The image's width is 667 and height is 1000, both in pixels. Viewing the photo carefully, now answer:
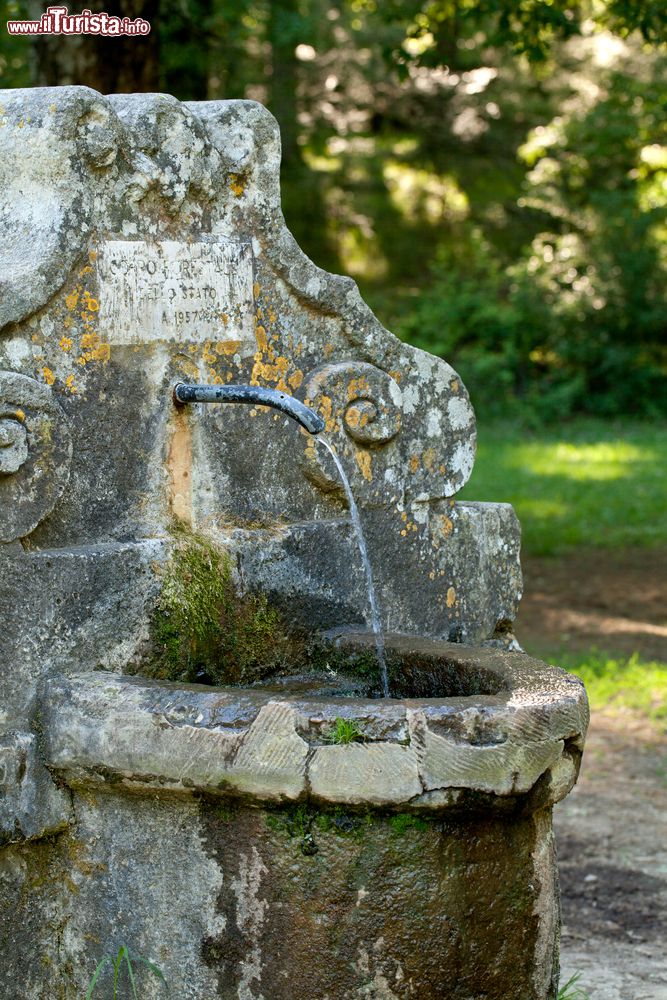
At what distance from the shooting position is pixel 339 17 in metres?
16.1

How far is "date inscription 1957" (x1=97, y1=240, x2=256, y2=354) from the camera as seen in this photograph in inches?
122

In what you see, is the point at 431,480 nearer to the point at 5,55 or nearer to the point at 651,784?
the point at 651,784

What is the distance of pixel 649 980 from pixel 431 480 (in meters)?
1.42

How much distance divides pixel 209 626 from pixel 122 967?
782 mm

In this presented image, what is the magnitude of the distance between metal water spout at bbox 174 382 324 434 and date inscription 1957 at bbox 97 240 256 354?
0.46 feet

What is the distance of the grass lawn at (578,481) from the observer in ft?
31.5

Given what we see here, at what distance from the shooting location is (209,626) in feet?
10.6

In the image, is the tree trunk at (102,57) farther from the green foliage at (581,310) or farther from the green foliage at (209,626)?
the green foliage at (581,310)

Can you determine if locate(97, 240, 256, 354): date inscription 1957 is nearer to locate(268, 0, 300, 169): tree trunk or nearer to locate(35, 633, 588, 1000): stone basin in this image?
locate(35, 633, 588, 1000): stone basin

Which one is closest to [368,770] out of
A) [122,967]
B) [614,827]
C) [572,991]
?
[122,967]

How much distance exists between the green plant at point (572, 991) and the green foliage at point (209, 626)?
40.1 inches

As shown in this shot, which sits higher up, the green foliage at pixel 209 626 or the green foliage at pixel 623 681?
the green foliage at pixel 209 626

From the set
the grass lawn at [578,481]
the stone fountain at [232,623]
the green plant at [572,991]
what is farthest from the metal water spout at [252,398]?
the grass lawn at [578,481]

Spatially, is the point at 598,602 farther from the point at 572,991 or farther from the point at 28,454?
the point at 28,454
